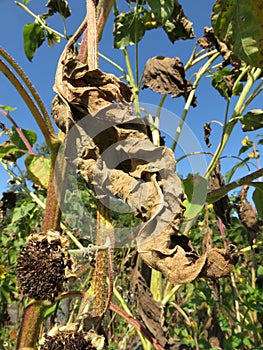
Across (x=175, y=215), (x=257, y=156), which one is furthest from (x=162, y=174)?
(x=257, y=156)

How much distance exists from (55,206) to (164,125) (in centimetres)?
61

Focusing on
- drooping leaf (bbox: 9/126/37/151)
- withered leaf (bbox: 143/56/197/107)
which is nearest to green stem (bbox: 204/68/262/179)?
withered leaf (bbox: 143/56/197/107)

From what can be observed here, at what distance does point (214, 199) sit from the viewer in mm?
1030

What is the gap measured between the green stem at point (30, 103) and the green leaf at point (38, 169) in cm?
35

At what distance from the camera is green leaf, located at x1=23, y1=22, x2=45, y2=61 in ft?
4.58

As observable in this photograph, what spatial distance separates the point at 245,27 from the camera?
21.8 inches

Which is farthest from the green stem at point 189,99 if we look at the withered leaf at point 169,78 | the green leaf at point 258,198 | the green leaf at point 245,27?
the green leaf at point 245,27

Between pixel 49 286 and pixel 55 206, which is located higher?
pixel 55 206

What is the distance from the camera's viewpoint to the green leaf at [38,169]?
90cm

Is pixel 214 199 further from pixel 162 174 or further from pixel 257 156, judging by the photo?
pixel 257 156

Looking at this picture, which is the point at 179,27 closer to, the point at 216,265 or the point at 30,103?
the point at 30,103

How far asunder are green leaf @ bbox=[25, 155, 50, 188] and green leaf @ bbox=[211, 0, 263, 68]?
1.74 ft

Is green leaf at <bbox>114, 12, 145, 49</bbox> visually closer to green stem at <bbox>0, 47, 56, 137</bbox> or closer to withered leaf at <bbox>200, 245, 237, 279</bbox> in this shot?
green stem at <bbox>0, 47, 56, 137</bbox>

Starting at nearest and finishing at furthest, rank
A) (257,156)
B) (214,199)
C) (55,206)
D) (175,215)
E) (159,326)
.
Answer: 1. (175,215)
2. (55,206)
3. (159,326)
4. (214,199)
5. (257,156)
